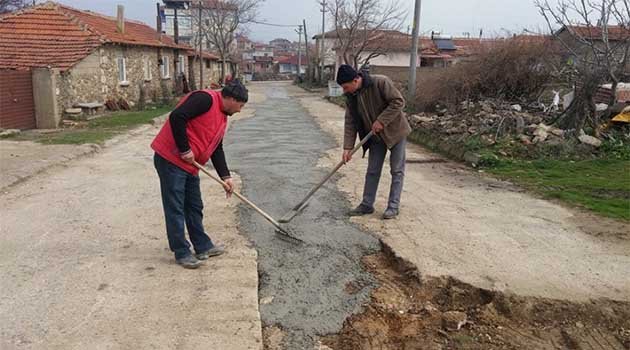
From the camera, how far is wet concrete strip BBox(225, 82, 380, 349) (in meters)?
3.85

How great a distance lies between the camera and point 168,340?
3334mm

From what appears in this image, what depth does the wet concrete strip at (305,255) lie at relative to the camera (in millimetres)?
3854

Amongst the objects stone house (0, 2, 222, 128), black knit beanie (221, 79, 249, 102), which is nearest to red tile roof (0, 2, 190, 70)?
stone house (0, 2, 222, 128)

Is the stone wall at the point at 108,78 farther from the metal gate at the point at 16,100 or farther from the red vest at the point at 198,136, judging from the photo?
the red vest at the point at 198,136

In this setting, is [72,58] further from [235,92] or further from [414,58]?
[235,92]

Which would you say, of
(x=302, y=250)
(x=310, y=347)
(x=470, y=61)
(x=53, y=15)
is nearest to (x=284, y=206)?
(x=302, y=250)

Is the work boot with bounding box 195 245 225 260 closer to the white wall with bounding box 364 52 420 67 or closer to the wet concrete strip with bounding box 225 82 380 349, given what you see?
the wet concrete strip with bounding box 225 82 380 349

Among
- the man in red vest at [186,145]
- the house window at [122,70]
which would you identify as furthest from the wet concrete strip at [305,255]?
the house window at [122,70]

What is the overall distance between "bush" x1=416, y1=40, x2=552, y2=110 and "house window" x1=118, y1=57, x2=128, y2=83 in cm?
1264

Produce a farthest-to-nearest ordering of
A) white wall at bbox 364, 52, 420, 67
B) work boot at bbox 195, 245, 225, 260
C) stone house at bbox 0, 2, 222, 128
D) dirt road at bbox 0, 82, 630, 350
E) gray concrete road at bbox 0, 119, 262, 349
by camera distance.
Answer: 1. white wall at bbox 364, 52, 420, 67
2. stone house at bbox 0, 2, 222, 128
3. work boot at bbox 195, 245, 225, 260
4. dirt road at bbox 0, 82, 630, 350
5. gray concrete road at bbox 0, 119, 262, 349

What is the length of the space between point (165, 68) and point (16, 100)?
47.0 ft

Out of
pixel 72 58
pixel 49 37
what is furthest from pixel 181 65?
pixel 72 58

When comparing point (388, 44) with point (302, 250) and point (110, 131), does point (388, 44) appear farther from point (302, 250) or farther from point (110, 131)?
point (302, 250)

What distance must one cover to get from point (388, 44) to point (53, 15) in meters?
27.4
